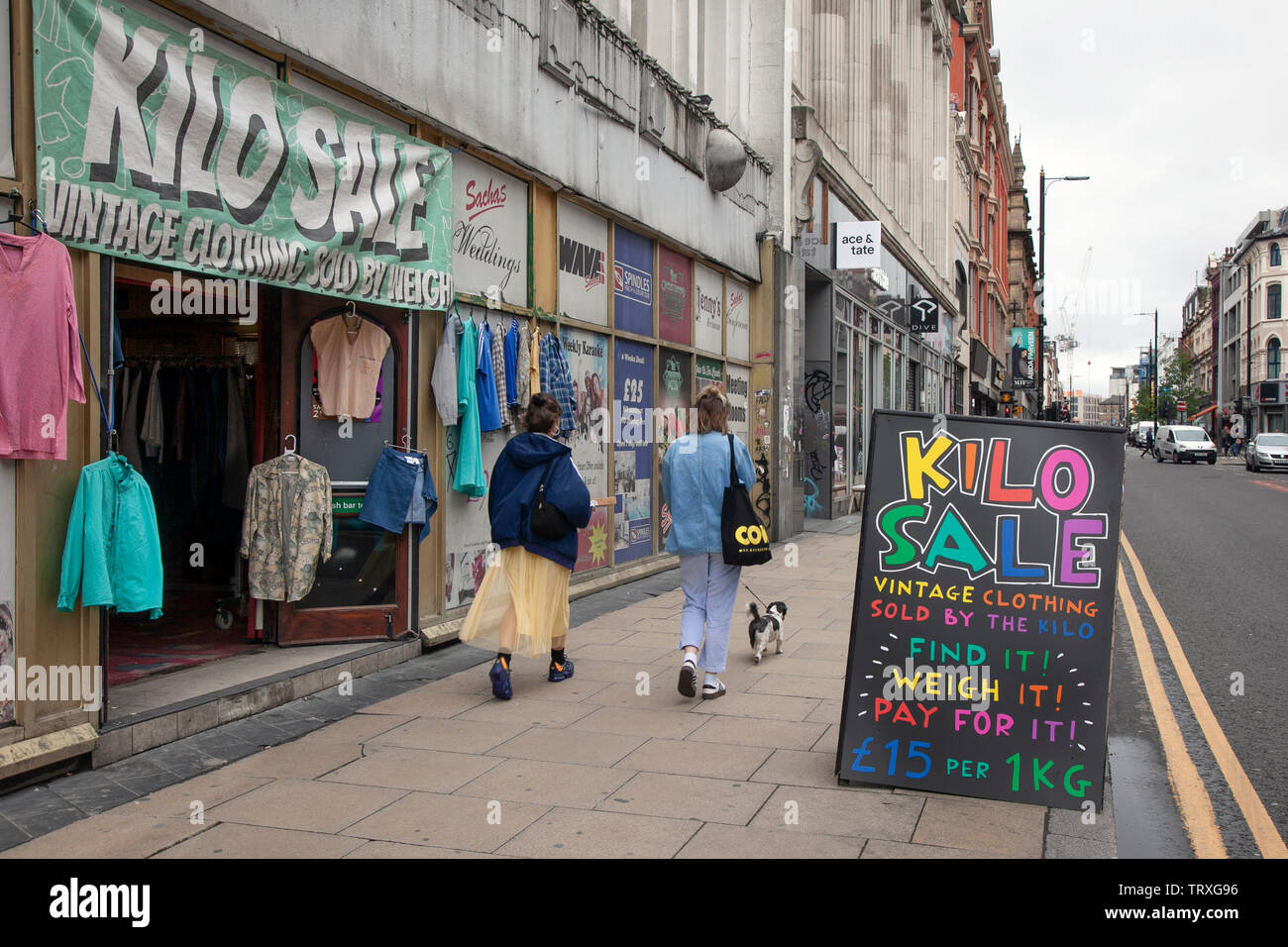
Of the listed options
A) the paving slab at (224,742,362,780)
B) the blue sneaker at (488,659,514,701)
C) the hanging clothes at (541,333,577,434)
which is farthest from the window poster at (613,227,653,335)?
the paving slab at (224,742,362,780)

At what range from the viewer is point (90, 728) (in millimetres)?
5043

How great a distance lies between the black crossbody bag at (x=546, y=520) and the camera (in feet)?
21.5

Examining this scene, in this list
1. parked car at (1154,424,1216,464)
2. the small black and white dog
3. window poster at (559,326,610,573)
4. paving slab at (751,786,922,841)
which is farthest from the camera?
parked car at (1154,424,1216,464)

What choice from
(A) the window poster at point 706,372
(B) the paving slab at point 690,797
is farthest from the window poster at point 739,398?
(B) the paving slab at point 690,797

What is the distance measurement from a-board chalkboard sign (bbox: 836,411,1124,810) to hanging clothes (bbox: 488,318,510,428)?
14.3ft

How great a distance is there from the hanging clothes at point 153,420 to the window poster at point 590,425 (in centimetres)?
342

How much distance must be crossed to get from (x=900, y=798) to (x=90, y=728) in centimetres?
367

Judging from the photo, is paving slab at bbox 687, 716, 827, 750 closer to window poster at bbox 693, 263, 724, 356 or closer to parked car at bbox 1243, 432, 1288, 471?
window poster at bbox 693, 263, 724, 356

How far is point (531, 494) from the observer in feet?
21.8

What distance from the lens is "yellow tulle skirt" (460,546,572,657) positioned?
261 inches

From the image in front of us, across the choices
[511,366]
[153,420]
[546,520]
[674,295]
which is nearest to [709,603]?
[546,520]

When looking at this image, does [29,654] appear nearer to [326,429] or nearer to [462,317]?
[326,429]

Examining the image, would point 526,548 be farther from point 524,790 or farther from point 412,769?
point 524,790

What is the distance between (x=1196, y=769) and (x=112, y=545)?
5.38m
